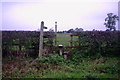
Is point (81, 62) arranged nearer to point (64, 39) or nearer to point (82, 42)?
point (82, 42)

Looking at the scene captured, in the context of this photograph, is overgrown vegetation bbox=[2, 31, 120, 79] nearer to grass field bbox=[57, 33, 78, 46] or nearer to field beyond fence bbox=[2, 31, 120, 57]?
field beyond fence bbox=[2, 31, 120, 57]

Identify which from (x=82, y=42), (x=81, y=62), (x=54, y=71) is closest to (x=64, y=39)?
(x=82, y=42)

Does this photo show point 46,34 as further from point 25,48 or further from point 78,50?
point 78,50

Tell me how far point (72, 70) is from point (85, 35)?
117 inches

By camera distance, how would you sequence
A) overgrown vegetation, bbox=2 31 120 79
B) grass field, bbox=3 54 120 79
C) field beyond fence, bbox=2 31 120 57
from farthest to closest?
field beyond fence, bbox=2 31 120 57 < overgrown vegetation, bbox=2 31 120 79 < grass field, bbox=3 54 120 79

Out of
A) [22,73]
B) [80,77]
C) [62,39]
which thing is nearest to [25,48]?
[62,39]

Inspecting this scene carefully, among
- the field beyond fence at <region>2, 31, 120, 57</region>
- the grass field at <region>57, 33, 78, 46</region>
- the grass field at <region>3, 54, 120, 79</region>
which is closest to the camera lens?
the grass field at <region>3, 54, 120, 79</region>

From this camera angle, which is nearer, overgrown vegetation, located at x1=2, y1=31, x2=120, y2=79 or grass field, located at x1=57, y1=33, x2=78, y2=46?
overgrown vegetation, located at x1=2, y1=31, x2=120, y2=79

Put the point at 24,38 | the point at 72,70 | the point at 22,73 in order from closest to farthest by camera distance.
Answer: the point at 22,73 < the point at 72,70 < the point at 24,38

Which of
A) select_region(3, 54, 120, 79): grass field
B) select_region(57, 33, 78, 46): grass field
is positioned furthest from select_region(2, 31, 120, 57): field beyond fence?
select_region(3, 54, 120, 79): grass field

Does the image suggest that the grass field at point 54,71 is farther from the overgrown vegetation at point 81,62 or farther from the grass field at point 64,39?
the grass field at point 64,39

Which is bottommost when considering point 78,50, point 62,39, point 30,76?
point 30,76

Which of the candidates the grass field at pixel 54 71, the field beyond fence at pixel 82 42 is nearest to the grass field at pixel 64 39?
the field beyond fence at pixel 82 42

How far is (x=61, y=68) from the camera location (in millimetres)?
5004
